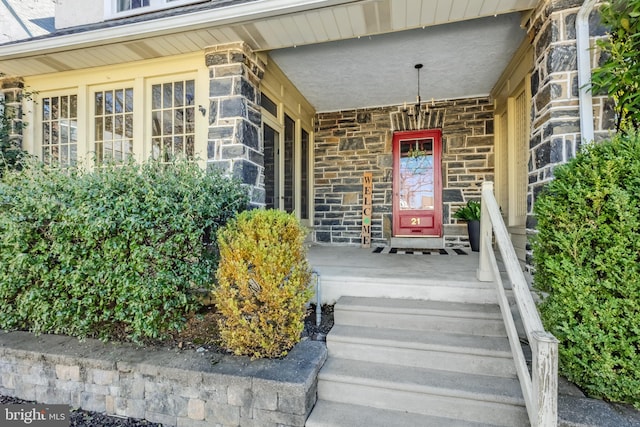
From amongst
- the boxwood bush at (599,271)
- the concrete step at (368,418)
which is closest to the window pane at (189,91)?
the concrete step at (368,418)

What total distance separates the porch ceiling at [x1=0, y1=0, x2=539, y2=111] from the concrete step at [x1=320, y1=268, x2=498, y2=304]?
2.29m

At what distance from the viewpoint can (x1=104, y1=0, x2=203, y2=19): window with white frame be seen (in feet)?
12.1

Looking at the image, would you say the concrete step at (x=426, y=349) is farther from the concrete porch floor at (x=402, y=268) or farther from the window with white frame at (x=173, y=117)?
the window with white frame at (x=173, y=117)

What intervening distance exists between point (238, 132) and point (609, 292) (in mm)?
3102

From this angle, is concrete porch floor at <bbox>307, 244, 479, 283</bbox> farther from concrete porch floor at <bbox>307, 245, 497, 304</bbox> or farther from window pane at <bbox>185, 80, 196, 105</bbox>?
window pane at <bbox>185, 80, 196, 105</bbox>

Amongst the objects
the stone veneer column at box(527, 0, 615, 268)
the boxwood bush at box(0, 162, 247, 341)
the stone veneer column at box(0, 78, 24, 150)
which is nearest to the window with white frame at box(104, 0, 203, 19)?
the stone veneer column at box(0, 78, 24, 150)

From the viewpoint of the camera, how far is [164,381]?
6.36 feet

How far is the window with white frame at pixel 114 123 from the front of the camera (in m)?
3.77

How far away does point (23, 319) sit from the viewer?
8.16ft

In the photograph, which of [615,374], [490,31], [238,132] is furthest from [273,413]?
[490,31]

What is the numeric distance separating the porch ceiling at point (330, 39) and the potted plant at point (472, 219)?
1.84 m

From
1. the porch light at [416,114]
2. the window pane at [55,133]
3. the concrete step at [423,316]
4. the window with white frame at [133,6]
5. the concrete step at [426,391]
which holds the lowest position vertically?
the concrete step at [426,391]

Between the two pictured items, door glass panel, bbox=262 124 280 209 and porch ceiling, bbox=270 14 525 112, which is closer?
porch ceiling, bbox=270 14 525 112

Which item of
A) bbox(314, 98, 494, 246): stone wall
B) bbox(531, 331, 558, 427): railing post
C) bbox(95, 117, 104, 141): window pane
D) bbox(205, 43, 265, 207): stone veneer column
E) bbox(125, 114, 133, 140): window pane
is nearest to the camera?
bbox(531, 331, 558, 427): railing post
